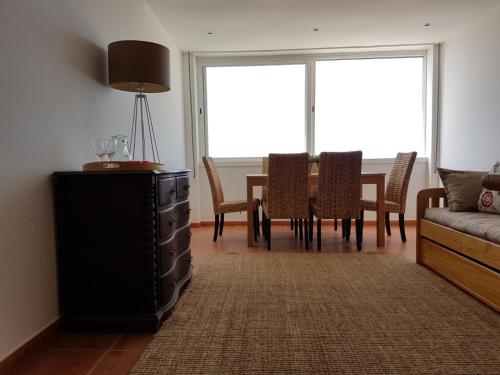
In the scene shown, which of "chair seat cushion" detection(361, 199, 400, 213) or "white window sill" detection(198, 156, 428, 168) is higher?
"white window sill" detection(198, 156, 428, 168)

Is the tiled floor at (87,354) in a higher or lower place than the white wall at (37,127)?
lower

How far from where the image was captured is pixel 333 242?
347 cm

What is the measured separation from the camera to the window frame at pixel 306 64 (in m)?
4.37

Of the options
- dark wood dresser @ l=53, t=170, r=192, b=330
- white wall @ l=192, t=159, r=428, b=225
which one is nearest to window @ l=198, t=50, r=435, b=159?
white wall @ l=192, t=159, r=428, b=225

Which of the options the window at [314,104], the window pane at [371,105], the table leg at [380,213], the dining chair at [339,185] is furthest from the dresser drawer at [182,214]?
the window pane at [371,105]

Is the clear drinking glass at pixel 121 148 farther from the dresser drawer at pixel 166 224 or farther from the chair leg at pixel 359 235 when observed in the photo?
the chair leg at pixel 359 235

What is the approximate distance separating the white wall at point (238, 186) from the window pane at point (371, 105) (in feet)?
0.97

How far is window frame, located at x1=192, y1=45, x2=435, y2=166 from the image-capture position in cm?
437

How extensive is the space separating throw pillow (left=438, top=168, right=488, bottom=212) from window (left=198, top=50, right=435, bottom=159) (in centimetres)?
211

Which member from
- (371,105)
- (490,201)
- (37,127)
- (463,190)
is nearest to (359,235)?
(463,190)

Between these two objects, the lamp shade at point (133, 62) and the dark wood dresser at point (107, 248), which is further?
the lamp shade at point (133, 62)

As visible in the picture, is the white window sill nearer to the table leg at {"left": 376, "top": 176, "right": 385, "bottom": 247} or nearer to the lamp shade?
the table leg at {"left": 376, "top": 176, "right": 385, "bottom": 247}

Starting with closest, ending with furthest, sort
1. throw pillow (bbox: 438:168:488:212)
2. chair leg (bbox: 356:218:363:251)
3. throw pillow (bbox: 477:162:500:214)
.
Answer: throw pillow (bbox: 477:162:500:214) → throw pillow (bbox: 438:168:488:212) → chair leg (bbox: 356:218:363:251)

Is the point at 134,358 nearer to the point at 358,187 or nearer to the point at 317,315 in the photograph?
the point at 317,315
